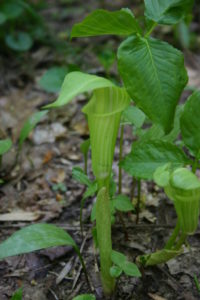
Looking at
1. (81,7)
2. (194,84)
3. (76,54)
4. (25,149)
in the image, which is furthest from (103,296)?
(81,7)

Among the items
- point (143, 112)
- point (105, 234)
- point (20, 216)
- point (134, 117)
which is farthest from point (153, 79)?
point (20, 216)

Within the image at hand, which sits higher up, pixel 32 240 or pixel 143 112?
pixel 143 112

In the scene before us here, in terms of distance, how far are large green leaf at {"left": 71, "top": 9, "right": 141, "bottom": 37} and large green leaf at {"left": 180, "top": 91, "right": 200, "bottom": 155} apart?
0.94ft

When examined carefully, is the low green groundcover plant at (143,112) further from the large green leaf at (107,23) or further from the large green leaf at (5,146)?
the large green leaf at (5,146)

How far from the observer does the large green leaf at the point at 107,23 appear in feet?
3.64

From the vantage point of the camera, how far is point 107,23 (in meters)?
1.14

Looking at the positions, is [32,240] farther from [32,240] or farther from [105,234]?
[105,234]

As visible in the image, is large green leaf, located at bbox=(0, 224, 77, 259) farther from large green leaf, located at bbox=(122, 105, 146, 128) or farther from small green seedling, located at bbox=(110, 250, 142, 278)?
large green leaf, located at bbox=(122, 105, 146, 128)

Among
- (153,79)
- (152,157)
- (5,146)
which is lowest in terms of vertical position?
(5,146)

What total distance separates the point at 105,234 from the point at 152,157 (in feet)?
1.03

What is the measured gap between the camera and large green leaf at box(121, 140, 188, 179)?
1.27 metres

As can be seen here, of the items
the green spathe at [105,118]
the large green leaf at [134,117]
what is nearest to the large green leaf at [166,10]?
the green spathe at [105,118]

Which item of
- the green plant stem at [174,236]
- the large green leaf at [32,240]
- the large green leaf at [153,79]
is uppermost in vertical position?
the large green leaf at [153,79]

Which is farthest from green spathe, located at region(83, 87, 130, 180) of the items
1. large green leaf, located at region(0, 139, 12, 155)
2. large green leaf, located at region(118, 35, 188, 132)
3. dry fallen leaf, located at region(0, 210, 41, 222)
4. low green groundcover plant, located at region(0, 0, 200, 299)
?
dry fallen leaf, located at region(0, 210, 41, 222)
